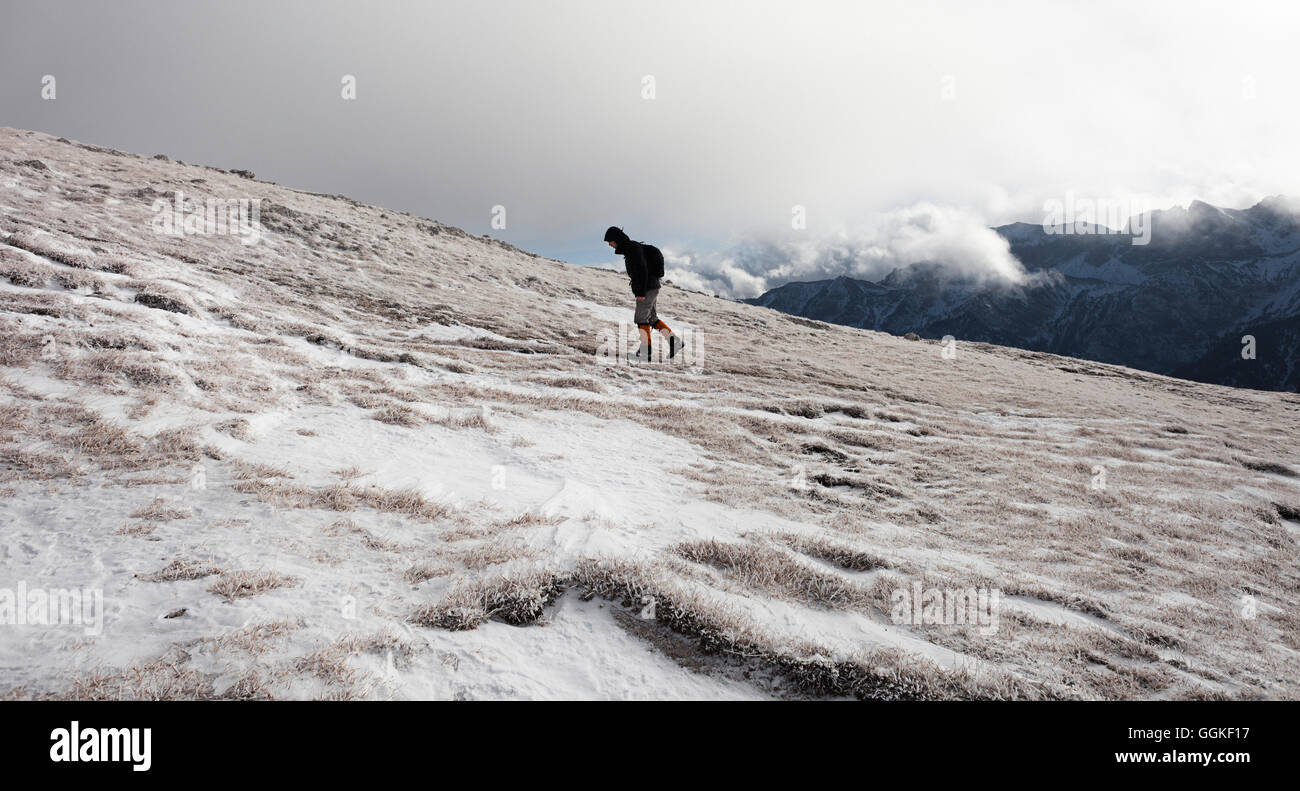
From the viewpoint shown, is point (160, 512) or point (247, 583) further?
point (160, 512)

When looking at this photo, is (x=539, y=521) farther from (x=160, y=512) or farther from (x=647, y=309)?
(x=647, y=309)

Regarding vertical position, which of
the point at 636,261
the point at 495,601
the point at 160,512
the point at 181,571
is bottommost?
the point at 495,601

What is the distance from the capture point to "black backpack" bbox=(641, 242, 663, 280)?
16609 millimetres

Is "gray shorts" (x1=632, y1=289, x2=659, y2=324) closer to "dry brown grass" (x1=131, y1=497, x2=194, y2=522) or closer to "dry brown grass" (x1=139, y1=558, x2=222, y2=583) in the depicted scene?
"dry brown grass" (x1=131, y1=497, x2=194, y2=522)

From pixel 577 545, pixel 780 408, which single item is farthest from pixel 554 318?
pixel 577 545

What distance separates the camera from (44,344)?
11.3 meters

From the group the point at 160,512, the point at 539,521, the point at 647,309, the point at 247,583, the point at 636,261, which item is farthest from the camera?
the point at 647,309

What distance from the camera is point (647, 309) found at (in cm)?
1814

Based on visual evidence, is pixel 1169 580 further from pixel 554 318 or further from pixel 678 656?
pixel 554 318

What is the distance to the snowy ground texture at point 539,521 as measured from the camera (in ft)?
16.1

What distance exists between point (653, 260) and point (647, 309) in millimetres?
1932

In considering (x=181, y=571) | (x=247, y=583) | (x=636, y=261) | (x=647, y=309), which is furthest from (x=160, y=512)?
(x=647, y=309)
